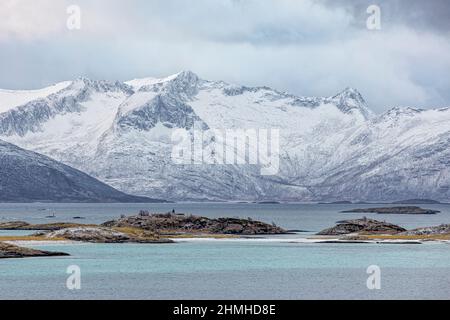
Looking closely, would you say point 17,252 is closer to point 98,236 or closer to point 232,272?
point 232,272

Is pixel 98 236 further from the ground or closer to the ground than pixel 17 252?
further from the ground

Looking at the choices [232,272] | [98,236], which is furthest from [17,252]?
[98,236]

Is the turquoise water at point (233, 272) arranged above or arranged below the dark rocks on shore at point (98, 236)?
below

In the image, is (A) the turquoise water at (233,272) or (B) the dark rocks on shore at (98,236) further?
(B) the dark rocks on shore at (98,236)

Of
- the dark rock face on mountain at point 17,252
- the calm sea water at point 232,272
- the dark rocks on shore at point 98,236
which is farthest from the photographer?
the dark rocks on shore at point 98,236

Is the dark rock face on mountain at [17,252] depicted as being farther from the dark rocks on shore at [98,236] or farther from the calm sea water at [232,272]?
the dark rocks on shore at [98,236]

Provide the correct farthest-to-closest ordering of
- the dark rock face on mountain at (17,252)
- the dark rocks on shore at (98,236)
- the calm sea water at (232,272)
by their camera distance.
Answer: the dark rocks on shore at (98,236), the dark rock face on mountain at (17,252), the calm sea water at (232,272)

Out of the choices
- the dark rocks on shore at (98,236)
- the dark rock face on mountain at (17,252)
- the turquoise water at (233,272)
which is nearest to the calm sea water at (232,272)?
the turquoise water at (233,272)

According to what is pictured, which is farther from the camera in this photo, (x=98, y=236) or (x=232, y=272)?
(x=98, y=236)

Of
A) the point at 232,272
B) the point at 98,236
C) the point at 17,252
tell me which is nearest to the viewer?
the point at 232,272

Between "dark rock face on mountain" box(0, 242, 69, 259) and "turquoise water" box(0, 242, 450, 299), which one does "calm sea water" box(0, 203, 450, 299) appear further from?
"dark rock face on mountain" box(0, 242, 69, 259)

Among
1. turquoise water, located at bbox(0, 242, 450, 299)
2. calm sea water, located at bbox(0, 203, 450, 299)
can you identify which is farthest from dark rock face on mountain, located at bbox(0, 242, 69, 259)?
turquoise water, located at bbox(0, 242, 450, 299)
